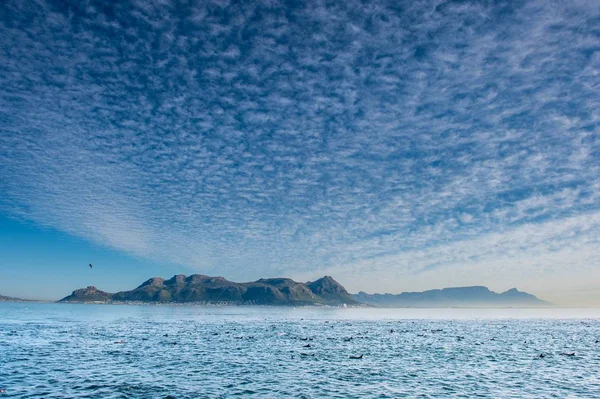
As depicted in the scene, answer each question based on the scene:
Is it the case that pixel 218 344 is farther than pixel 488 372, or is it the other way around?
pixel 218 344

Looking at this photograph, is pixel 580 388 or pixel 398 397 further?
pixel 580 388

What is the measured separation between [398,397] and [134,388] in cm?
2303

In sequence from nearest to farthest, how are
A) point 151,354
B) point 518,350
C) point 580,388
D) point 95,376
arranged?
point 580,388, point 95,376, point 151,354, point 518,350

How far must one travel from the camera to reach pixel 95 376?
4300 centimetres

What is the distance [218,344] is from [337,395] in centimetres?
4187

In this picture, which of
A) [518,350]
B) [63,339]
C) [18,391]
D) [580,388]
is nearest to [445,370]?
[580,388]

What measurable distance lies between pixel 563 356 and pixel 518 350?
7.94 m

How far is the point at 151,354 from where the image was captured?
195 ft

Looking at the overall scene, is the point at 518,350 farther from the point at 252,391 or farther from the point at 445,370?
the point at 252,391

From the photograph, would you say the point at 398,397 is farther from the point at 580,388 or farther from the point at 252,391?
the point at 580,388

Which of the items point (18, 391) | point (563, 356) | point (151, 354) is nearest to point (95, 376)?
point (18, 391)

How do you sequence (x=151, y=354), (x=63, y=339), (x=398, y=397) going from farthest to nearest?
1. (x=63, y=339)
2. (x=151, y=354)
3. (x=398, y=397)

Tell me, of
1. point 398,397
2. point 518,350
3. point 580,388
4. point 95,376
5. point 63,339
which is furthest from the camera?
point 63,339

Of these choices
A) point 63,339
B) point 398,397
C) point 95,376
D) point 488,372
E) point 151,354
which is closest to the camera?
point 398,397
